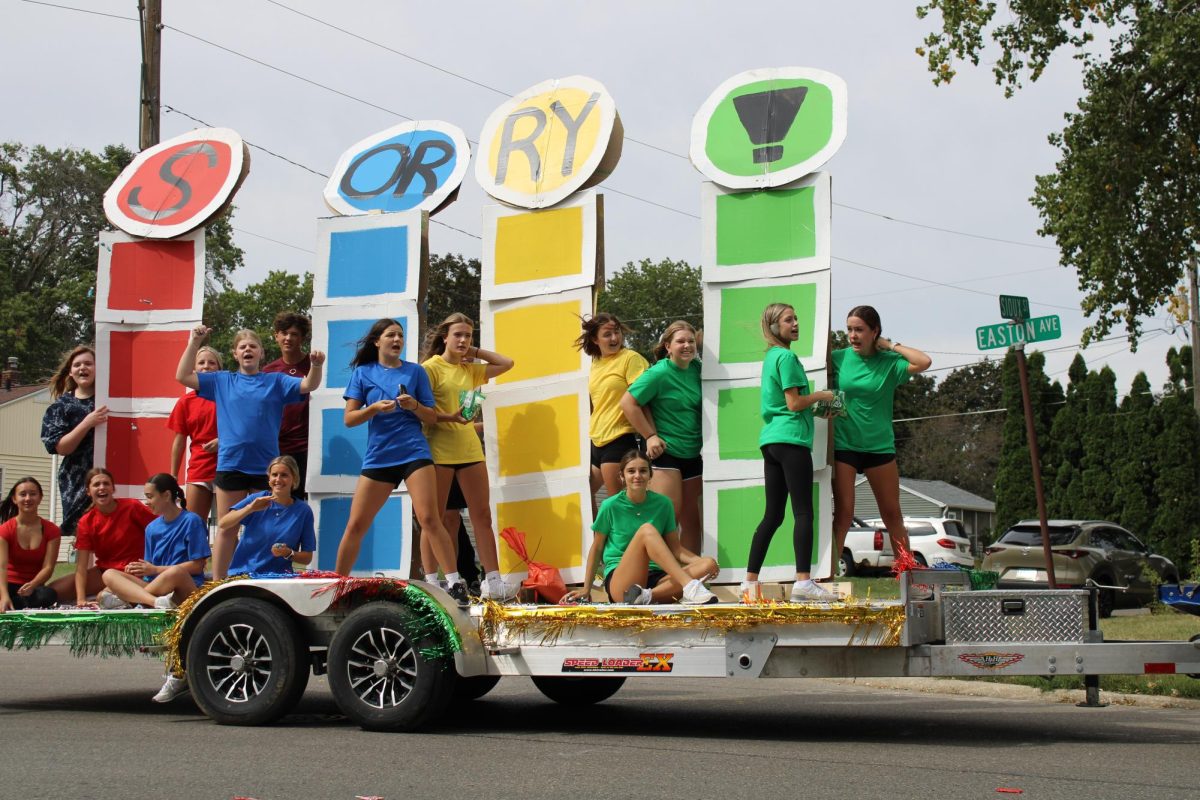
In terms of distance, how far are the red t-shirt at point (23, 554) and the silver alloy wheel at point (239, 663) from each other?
1.94m

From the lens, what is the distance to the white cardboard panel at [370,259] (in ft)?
31.4

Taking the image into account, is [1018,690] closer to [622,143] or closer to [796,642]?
[796,642]

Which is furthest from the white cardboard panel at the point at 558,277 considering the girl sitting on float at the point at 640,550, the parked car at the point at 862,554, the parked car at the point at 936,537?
the parked car at the point at 862,554

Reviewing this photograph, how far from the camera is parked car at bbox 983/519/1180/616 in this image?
19.3m

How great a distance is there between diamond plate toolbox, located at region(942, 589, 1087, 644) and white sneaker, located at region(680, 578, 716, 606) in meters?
1.34

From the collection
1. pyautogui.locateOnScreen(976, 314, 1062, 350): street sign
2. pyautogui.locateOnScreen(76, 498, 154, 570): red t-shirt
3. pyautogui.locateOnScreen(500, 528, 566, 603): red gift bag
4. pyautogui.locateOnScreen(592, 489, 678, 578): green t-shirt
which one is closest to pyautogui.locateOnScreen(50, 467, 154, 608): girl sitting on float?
pyautogui.locateOnScreen(76, 498, 154, 570): red t-shirt

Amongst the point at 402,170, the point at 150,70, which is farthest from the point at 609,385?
the point at 150,70

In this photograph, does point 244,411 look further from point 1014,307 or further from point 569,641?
point 1014,307

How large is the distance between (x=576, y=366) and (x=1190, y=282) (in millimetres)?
26207

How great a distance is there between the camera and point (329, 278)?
32.2ft

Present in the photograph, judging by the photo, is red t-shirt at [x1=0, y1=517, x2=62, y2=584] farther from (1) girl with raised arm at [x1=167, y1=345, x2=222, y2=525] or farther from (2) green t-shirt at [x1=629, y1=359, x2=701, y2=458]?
(2) green t-shirt at [x1=629, y1=359, x2=701, y2=458]

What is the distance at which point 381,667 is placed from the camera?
7.68 meters

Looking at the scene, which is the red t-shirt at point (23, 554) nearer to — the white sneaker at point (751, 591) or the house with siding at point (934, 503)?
the white sneaker at point (751, 591)

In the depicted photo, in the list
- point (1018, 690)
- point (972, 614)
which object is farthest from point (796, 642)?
point (1018, 690)
